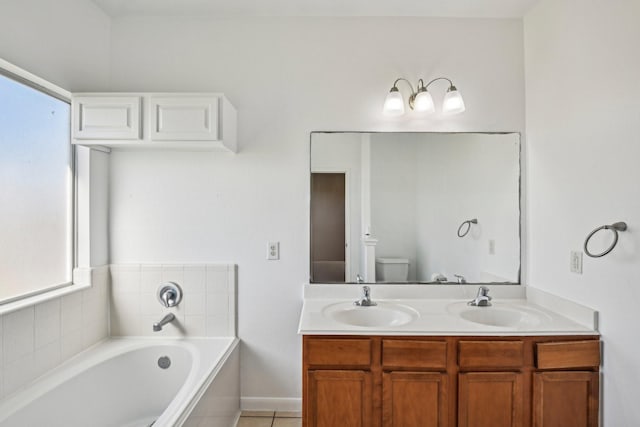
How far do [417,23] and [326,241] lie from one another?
1.56 metres

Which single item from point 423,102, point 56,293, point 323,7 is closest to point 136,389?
point 56,293

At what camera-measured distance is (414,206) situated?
7.32ft

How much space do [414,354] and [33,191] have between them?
2.16 metres

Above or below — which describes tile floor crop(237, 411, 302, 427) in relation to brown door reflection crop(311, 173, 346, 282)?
below

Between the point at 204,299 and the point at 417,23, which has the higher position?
the point at 417,23

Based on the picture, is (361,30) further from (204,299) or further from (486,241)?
(204,299)

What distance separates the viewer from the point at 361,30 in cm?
224

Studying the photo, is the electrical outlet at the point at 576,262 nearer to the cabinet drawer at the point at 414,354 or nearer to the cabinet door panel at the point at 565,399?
the cabinet door panel at the point at 565,399

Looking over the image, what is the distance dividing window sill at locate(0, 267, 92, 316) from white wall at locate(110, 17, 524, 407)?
21 cm

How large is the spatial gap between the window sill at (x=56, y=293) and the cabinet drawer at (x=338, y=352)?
137cm

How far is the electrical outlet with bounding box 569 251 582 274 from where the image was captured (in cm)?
175

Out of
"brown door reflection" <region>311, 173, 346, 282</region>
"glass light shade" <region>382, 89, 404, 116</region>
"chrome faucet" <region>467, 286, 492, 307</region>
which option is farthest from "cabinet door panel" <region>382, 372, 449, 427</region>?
"glass light shade" <region>382, 89, 404, 116</region>

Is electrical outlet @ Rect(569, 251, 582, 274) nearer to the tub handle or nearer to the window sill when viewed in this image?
the tub handle

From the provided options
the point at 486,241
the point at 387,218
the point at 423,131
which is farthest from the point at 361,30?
the point at 486,241
